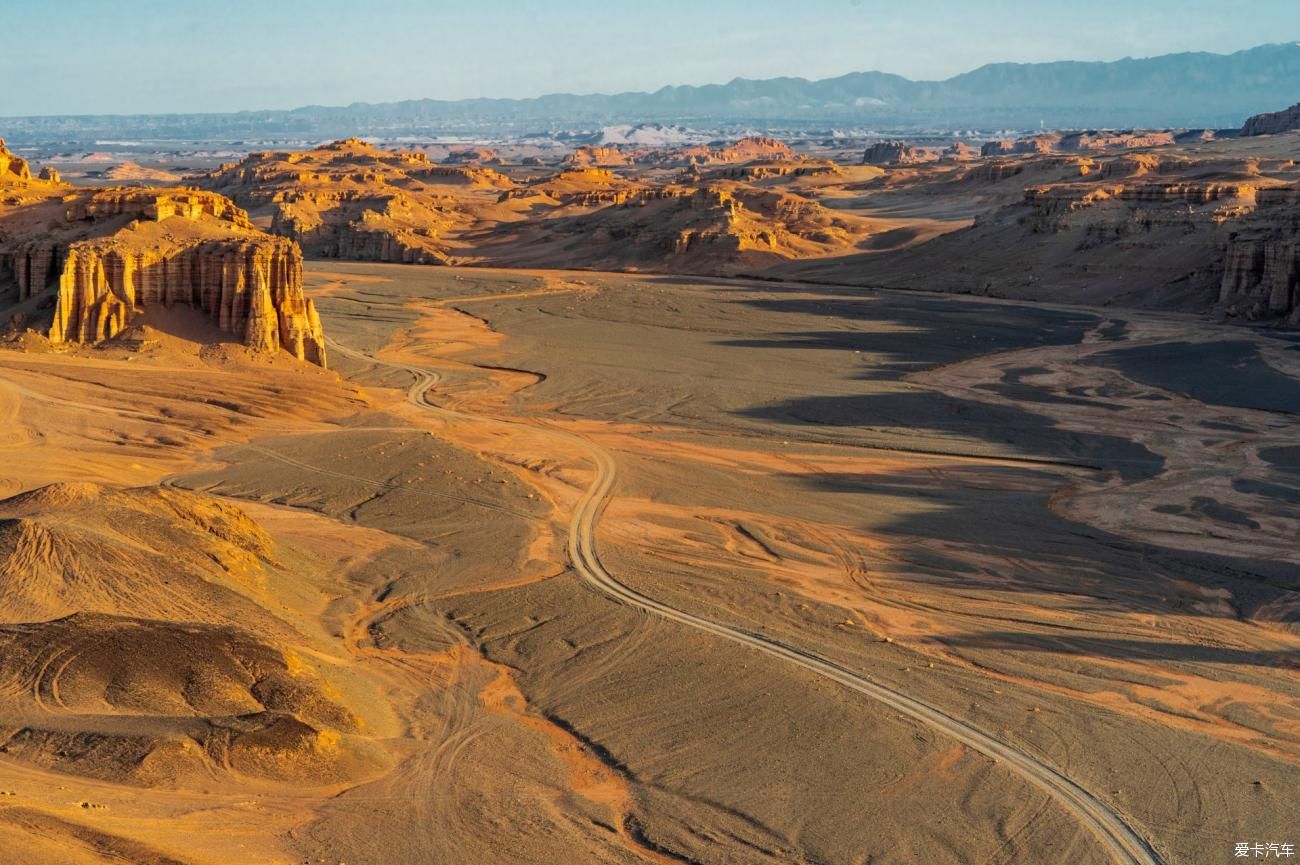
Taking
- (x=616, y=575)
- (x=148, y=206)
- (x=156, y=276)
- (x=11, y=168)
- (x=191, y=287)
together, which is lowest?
(x=616, y=575)

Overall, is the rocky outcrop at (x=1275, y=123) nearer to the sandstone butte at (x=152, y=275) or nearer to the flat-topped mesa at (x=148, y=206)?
the flat-topped mesa at (x=148, y=206)

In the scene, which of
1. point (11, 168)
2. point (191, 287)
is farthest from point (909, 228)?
point (191, 287)

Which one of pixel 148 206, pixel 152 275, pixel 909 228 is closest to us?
pixel 152 275

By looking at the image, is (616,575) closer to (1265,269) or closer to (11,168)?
(11,168)

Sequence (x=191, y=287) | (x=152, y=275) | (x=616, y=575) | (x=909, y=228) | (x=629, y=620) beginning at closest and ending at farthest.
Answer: (x=629, y=620)
(x=616, y=575)
(x=152, y=275)
(x=191, y=287)
(x=909, y=228)

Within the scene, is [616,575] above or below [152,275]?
below

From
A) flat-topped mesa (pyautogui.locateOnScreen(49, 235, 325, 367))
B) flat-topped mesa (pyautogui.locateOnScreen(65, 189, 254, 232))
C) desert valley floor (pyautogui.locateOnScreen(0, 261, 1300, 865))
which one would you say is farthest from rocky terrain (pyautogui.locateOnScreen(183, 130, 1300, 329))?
flat-topped mesa (pyautogui.locateOnScreen(49, 235, 325, 367))

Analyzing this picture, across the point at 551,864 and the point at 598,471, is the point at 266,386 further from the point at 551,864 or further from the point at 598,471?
the point at 551,864

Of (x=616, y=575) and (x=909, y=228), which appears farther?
(x=909, y=228)

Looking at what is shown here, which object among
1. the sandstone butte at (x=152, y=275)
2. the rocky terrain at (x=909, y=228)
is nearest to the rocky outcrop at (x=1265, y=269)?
the rocky terrain at (x=909, y=228)
